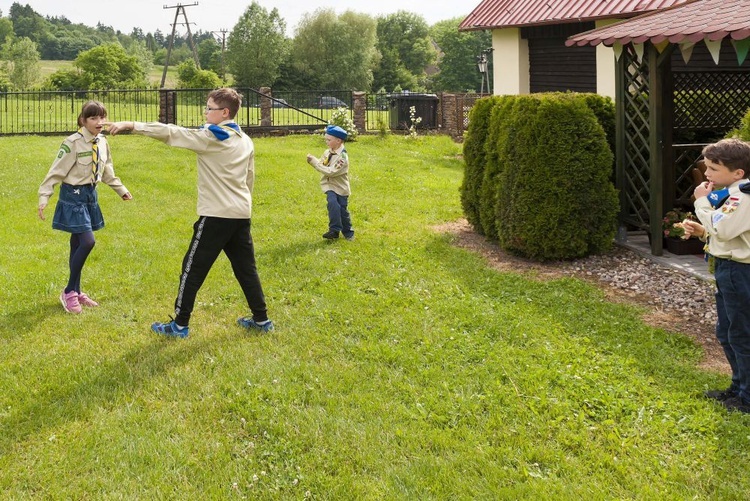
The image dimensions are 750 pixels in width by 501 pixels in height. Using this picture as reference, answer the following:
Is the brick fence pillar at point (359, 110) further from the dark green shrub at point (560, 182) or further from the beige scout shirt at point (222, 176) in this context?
the beige scout shirt at point (222, 176)

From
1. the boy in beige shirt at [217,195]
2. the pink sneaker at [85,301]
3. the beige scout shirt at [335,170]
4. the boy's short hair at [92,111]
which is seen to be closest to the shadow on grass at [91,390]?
the boy in beige shirt at [217,195]

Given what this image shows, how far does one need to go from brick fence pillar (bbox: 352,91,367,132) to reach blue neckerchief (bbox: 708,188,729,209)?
23.0 metres

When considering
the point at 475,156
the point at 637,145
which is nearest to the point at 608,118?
the point at 637,145

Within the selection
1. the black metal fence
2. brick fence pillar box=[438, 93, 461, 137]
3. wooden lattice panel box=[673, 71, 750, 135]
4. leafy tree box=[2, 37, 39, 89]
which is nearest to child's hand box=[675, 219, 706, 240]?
wooden lattice panel box=[673, 71, 750, 135]

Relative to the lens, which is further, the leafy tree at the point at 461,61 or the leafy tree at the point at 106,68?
the leafy tree at the point at 461,61

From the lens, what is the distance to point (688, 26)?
7586 mm

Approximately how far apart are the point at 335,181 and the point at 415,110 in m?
18.1

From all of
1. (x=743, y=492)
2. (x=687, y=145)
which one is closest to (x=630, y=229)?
(x=687, y=145)

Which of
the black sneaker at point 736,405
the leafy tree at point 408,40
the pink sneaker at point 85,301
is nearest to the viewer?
the black sneaker at point 736,405

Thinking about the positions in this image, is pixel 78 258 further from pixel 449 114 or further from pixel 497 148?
pixel 449 114

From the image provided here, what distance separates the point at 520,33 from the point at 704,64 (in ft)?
20.4

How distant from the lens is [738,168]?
14.7 feet

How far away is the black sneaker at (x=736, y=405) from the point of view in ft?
15.4

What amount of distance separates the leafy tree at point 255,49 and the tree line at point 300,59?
0.29ft
